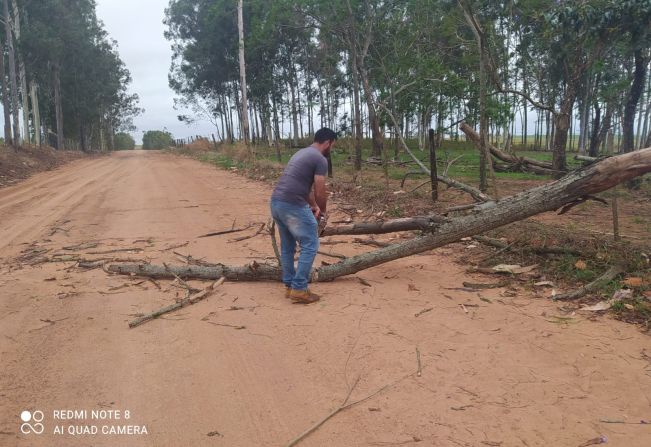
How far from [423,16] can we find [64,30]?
27.4 metres

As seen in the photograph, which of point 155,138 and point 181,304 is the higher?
point 155,138

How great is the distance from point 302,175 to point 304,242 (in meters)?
0.66

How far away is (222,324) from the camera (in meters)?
4.23

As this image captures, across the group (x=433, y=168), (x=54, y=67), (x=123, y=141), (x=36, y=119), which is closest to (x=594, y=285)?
(x=433, y=168)

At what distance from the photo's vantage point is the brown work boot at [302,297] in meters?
4.67

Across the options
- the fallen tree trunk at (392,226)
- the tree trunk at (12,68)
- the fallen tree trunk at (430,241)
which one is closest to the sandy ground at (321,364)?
the fallen tree trunk at (430,241)

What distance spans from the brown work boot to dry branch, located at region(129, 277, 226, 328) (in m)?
→ 0.91

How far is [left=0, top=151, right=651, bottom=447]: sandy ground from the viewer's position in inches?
109

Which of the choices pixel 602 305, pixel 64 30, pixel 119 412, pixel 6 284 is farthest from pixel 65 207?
pixel 64 30

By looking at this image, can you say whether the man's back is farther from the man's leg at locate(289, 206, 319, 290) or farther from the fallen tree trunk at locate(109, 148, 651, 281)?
the fallen tree trunk at locate(109, 148, 651, 281)

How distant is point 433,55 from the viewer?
16062 millimetres

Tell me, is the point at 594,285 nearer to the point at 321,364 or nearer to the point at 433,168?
the point at 321,364

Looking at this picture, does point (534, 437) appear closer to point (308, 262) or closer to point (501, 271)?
point (308, 262)

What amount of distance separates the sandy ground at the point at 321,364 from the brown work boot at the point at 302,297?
0.31 ft
